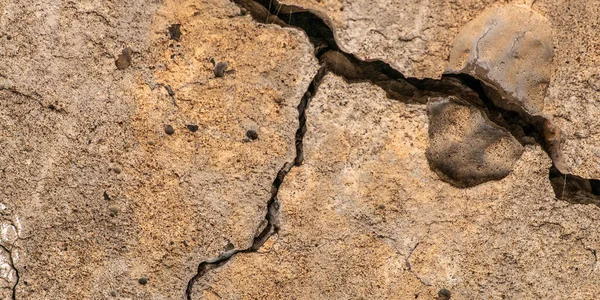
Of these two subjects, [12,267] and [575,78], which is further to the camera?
[12,267]

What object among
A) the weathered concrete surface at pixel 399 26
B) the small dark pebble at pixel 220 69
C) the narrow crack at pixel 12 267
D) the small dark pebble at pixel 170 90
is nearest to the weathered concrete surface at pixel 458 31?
the weathered concrete surface at pixel 399 26

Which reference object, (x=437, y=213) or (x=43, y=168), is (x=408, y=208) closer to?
(x=437, y=213)

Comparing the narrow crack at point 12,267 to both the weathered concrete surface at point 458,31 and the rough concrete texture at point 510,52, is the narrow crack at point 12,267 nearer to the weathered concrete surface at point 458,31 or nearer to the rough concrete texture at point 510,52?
the weathered concrete surface at point 458,31

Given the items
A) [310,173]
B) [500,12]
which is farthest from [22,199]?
[500,12]

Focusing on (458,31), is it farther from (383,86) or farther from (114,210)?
(114,210)

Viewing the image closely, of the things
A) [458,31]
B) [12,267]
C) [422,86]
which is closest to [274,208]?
[422,86]

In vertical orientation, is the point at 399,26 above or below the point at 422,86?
above

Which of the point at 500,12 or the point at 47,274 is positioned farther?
the point at 47,274
